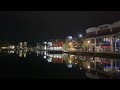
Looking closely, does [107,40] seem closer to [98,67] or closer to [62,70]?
[98,67]

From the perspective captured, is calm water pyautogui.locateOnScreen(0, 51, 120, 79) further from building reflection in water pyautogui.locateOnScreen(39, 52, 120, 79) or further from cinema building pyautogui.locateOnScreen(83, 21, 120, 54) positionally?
cinema building pyautogui.locateOnScreen(83, 21, 120, 54)

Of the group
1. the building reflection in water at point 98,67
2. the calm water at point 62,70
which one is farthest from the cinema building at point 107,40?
the calm water at point 62,70

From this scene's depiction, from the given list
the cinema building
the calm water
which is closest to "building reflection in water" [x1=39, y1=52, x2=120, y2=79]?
the calm water

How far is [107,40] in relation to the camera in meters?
39.8

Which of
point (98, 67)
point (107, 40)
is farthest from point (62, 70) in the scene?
point (107, 40)

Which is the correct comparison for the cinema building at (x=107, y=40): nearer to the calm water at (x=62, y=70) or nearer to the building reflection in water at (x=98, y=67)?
the building reflection in water at (x=98, y=67)

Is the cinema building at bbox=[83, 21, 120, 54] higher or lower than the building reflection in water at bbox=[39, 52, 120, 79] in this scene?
higher

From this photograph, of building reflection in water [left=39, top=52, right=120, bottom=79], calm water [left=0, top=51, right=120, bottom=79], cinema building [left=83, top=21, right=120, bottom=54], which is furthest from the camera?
cinema building [left=83, top=21, right=120, bottom=54]

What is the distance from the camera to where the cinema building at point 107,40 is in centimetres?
3494

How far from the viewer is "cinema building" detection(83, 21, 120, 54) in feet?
115

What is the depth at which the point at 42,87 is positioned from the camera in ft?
15.5
